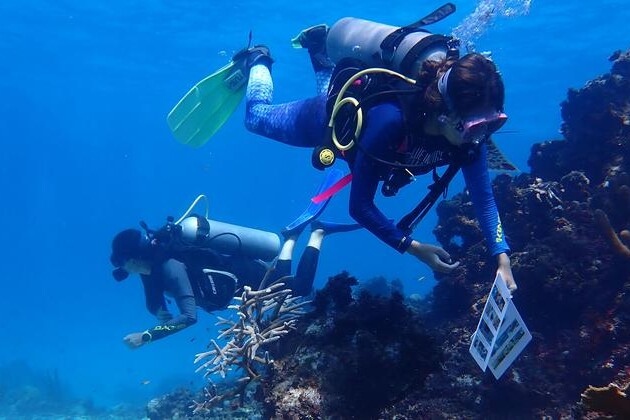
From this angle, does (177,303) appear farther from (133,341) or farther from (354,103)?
(354,103)

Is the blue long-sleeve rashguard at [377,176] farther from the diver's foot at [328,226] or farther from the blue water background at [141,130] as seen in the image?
the blue water background at [141,130]

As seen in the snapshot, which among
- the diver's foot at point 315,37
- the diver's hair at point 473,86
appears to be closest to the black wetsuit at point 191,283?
the diver's foot at point 315,37

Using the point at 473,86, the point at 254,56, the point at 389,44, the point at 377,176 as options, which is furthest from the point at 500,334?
the point at 254,56

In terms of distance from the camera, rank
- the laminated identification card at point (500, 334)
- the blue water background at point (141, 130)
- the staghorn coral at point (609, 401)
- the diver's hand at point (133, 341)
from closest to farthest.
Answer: the staghorn coral at point (609, 401) → the laminated identification card at point (500, 334) → the diver's hand at point (133, 341) → the blue water background at point (141, 130)

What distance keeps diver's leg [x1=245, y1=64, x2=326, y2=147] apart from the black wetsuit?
101 inches

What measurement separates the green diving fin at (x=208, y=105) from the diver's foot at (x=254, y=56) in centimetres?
16

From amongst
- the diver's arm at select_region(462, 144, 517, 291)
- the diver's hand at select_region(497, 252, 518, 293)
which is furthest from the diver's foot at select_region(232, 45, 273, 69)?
the diver's hand at select_region(497, 252, 518, 293)

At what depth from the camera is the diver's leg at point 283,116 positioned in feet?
19.9

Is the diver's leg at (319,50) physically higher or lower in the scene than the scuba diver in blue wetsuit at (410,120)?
higher

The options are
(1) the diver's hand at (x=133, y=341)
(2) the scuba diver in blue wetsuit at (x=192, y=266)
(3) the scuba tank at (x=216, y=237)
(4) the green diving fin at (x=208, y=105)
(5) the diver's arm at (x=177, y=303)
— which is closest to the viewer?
(1) the diver's hand at (x=133, y=341)

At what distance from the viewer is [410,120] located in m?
4.18

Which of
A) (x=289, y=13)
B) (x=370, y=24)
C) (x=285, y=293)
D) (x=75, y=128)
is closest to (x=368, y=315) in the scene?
(x=285, y=293)

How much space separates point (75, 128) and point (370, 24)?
284ft

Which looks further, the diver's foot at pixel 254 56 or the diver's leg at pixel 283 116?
the diver's foot at pixel 254 56
